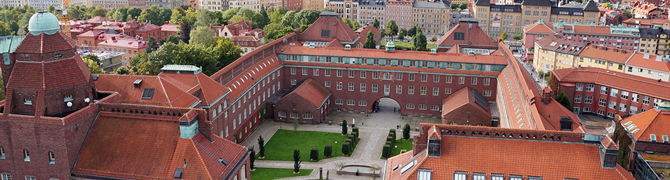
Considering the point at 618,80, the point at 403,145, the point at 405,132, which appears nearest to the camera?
the point at 403,145

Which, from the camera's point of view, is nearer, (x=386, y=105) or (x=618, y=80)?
(x=618, y=80)

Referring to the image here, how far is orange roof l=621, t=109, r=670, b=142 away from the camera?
60.5 meters

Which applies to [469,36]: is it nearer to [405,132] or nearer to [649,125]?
[405,132]

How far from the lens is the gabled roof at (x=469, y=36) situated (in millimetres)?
118438

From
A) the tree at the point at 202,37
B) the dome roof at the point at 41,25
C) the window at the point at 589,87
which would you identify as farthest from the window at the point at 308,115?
the window at the point at 589,87

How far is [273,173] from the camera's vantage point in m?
71.4

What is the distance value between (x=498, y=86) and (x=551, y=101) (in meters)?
18.3

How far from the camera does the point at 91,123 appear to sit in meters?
48.3

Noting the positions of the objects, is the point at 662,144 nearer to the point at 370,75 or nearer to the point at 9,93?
the point at 370,75

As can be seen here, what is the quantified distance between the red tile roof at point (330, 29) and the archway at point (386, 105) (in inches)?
783

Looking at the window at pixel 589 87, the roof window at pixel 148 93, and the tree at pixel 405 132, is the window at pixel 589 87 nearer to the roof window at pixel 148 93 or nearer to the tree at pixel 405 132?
the tree at pixel 405 132

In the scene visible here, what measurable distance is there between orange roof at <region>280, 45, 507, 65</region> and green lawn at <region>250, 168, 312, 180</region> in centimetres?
3332

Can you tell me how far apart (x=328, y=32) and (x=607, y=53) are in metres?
61.6

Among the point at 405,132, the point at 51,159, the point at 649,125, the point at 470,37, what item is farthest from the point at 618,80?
the point at 51,159
